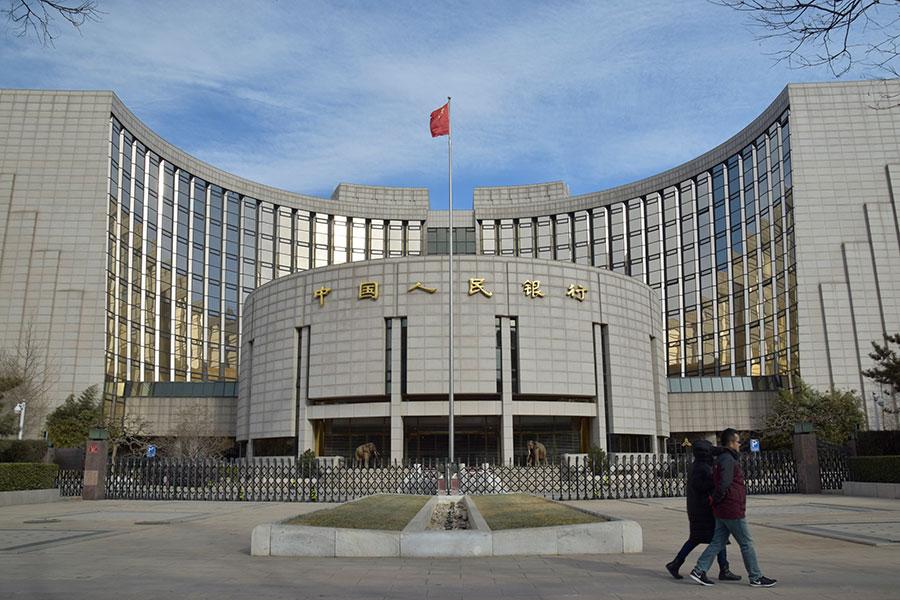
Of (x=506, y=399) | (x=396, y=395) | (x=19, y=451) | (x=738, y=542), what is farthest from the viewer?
(x=396, y=395)

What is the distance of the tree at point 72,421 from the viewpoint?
63.0 metres

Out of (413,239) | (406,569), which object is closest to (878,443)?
(406,569)

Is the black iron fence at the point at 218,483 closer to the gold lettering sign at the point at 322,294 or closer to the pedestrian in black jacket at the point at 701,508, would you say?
the pedestrian in black jacket at the point at 701,508

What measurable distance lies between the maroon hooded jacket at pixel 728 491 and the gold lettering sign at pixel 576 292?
4884 cm

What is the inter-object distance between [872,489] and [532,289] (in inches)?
1200

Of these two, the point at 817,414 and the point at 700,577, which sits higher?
the point at 817,414

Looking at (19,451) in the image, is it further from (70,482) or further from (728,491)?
(728,491)

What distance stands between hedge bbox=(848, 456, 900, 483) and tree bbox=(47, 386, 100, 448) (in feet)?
178

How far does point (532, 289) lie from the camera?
195 ft

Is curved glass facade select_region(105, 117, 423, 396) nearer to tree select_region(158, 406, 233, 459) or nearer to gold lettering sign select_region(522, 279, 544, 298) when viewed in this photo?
tree select_region(158, 406, 233, 459)

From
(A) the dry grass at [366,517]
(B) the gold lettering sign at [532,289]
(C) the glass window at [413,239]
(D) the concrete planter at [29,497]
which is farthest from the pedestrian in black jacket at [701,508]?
(C) the glass window at [413,239]

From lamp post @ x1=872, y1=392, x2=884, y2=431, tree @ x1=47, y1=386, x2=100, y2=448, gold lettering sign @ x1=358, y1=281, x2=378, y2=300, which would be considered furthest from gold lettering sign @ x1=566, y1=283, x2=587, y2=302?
tree @ x1=47, y1=386, x2=100, y2=448

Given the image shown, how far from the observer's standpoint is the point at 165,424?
73312mm

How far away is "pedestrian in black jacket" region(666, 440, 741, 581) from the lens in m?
12.2
